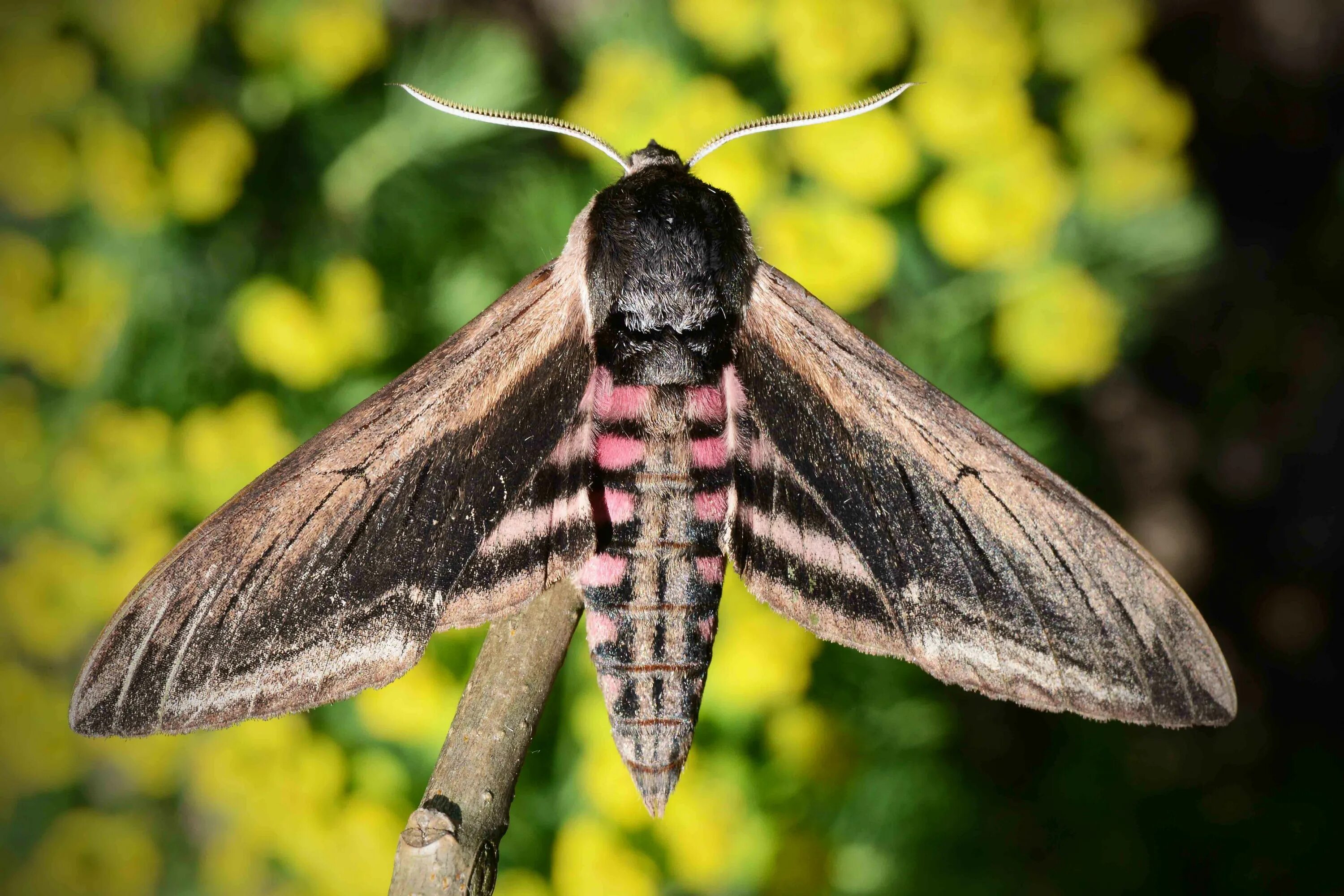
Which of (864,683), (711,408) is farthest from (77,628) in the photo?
(864,683)

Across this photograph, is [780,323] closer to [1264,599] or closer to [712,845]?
[712,845]

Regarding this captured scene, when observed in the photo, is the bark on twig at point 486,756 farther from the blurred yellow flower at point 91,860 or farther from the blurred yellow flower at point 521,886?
the blurred yellow flower at point 91,860

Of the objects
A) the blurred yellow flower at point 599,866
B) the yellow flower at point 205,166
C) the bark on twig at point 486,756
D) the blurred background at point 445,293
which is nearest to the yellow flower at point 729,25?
the blurred background at point 445,293

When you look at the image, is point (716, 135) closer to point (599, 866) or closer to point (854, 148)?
point (854, 148)

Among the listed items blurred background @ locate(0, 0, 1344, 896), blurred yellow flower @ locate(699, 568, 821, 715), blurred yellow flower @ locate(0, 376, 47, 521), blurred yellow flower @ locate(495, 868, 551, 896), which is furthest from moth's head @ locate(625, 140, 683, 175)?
blurred yellow flower @ locate(0, 376, 47, 521)

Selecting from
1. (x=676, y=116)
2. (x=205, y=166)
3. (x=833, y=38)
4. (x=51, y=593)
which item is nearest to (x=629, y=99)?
(x=676, y=116)

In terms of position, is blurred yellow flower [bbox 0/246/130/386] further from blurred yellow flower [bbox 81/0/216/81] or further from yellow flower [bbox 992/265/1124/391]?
yellow flower [bbox 992/265/1124/391]

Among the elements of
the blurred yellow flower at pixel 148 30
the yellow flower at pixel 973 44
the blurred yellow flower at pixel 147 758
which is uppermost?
the blurred yellow flower at pixel 148 30
